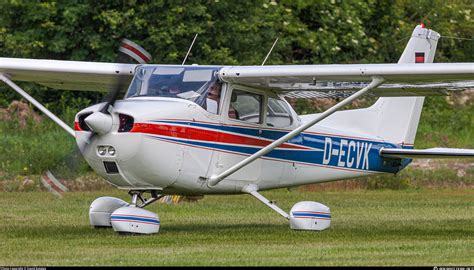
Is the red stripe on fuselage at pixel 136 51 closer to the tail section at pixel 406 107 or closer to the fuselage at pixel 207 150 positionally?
the fuselage at pixel 207 150

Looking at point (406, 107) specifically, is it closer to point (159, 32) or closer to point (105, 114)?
point (105, 114)

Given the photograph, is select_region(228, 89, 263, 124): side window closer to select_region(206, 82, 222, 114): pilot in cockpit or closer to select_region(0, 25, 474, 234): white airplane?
select_region(0, 25, 474, 234): white airplane

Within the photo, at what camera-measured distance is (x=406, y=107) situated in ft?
60.3

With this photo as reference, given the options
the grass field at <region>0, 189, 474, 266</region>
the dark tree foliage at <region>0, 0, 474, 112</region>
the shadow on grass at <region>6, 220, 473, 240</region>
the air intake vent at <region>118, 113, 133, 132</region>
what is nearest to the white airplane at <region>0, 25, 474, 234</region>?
the air intake vent at <region>118, 113, 133, 132</region>

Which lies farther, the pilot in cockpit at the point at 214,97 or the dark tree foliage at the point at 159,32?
the dark tree foliage at the point at 159,32

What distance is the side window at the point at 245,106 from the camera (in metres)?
15.2

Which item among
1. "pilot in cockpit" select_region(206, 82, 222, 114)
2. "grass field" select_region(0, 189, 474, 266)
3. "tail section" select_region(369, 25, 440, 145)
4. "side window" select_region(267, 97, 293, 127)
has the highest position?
"tail section" select_region(369, 25, 440, 145)

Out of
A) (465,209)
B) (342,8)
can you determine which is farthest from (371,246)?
(342,8)

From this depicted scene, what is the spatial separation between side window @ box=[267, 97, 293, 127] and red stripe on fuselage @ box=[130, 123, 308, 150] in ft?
1.08

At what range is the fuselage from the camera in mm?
13844

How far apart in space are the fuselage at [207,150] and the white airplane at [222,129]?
0.05 feet

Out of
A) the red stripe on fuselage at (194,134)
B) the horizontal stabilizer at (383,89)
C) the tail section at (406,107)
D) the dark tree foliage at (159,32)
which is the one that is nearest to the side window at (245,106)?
the red stripe on fuselage at (194,134)

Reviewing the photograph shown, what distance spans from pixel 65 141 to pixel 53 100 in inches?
147

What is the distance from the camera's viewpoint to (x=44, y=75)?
16438 millimetres
